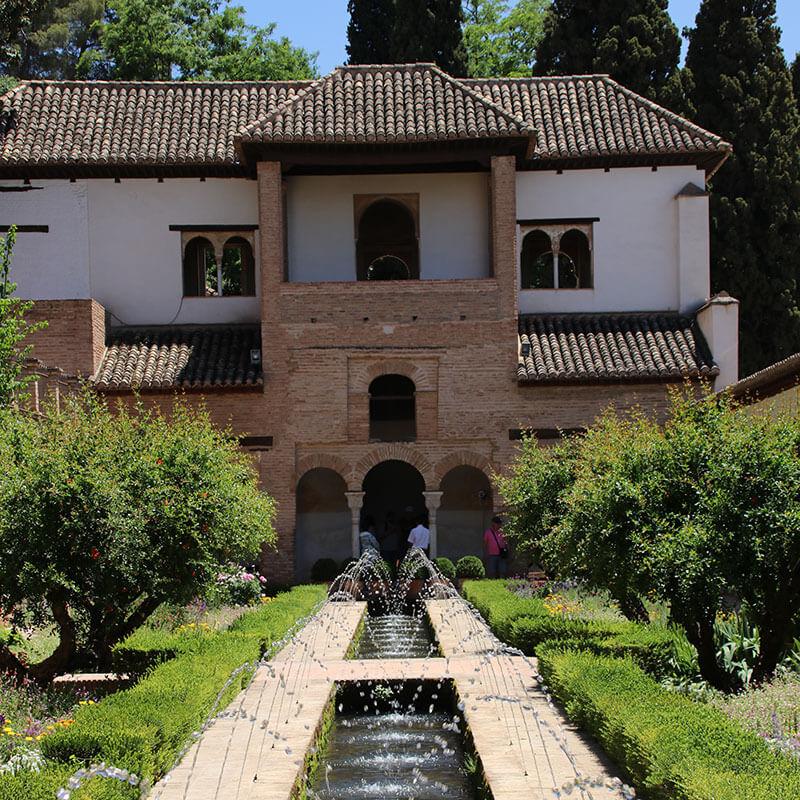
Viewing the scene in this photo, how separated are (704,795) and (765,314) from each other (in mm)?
24743

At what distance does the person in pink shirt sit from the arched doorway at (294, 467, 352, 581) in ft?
10.1

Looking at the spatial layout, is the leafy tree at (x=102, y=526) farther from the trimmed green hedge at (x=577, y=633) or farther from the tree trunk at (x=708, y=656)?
the tree trunk at (x=708, y=656)

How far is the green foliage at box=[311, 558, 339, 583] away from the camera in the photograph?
22.3 metres

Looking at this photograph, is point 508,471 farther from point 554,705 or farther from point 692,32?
point 692,32

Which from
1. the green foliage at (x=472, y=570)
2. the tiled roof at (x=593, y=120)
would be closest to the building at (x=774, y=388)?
the green foliage at (x=472, y=570)

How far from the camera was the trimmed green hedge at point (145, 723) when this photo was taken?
638 centimetres

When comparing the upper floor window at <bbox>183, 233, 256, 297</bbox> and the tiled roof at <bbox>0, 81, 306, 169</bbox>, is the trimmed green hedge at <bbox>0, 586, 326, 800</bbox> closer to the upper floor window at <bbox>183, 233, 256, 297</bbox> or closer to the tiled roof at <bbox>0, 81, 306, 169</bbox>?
the upper floor window at <bbox>183, 233, 256, 297</bbox>

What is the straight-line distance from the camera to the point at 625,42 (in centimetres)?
3034

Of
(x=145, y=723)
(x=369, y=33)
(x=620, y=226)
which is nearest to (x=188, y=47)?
(x=369, y=33)

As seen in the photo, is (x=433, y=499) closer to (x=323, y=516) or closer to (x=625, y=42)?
(x=323, y=516)

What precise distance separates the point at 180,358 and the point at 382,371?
3.75 m

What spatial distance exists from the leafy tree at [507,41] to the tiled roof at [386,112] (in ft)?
48.8

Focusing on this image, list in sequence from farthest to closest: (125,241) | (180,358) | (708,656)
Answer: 1. (125,241)
2. (180,358)
3. (708,656)

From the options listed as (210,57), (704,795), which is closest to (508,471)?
(704,795)
